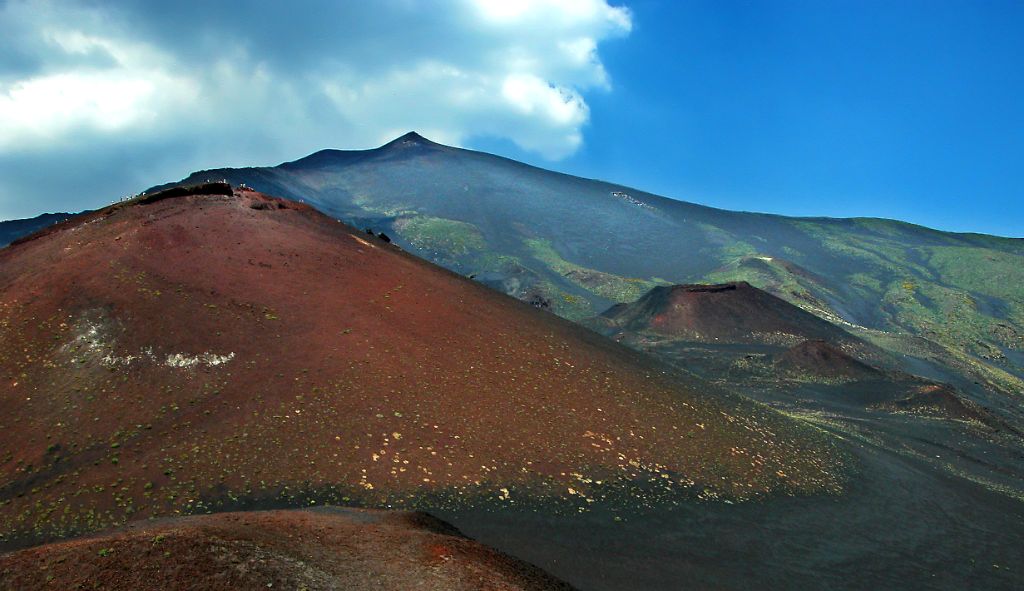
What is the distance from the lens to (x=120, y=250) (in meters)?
25.6

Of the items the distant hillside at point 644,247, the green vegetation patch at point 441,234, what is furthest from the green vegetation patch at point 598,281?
the green vegetation patch at point 441,234

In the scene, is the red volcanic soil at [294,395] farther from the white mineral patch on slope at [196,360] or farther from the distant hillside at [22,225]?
the distant hillside at [22,225]

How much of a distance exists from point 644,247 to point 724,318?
224 ft

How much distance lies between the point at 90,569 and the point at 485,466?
12.2 metres

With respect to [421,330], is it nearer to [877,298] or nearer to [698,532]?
[698,532]

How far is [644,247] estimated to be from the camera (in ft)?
474

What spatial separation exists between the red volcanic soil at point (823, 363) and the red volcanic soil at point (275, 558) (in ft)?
175

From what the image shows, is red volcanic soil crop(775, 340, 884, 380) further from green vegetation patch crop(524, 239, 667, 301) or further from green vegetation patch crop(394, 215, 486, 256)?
green vegetation patch crop(394, 215, 486, 256)

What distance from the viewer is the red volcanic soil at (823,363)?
189 ft

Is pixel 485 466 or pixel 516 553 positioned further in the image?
pixel 485 466

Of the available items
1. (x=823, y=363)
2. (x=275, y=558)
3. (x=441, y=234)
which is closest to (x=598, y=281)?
(x=441, y=234)

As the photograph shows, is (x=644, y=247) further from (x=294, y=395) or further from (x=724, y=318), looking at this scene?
(x=294, y=395)

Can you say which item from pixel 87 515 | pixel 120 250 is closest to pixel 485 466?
pixel 87 515

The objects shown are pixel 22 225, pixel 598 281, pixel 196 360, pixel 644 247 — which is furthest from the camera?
pixel 644 247
